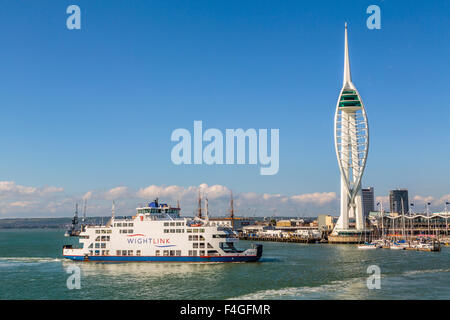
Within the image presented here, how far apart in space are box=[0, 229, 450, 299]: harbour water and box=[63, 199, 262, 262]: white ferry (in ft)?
4.37

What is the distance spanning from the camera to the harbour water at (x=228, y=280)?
109ft

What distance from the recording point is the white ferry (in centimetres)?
5250

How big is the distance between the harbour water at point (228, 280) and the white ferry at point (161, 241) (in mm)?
1331

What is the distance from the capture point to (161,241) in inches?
2100

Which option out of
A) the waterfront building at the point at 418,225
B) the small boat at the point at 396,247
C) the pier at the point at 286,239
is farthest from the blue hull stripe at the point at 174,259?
the waterfront building at the point at 418,225

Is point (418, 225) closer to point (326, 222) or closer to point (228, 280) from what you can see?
point (326, 222)

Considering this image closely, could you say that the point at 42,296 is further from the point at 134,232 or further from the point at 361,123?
the point at 361,123

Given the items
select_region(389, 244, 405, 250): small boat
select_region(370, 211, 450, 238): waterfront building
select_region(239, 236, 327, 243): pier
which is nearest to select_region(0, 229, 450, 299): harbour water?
select_region(389, 244, 405, 250): small boat

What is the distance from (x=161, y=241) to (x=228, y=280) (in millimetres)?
15907

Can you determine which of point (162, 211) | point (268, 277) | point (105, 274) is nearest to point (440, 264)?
point (268, 277)

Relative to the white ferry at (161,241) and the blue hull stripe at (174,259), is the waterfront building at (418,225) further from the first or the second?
the white ferry at (161,241)

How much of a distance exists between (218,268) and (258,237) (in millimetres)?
87666

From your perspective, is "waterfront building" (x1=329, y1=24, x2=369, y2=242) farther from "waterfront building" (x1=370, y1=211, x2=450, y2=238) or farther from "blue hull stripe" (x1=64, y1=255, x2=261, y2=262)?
"blue hull stripe" (x1=64, y1=255, x2=261, y2=262)

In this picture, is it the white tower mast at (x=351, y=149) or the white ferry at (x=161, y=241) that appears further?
the white tower mast at (x=351, y=149)
